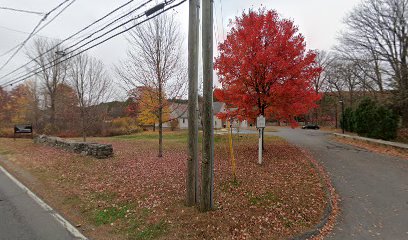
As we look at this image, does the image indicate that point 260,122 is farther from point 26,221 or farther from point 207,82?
point 26,221

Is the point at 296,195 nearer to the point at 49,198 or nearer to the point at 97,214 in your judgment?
the point at 97,214

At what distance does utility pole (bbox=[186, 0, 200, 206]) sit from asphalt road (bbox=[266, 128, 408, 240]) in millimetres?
3214

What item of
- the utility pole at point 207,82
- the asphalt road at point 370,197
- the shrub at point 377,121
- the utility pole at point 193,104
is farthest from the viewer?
the shrub at point 377,121

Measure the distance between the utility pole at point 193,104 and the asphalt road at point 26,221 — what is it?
270 centimetres

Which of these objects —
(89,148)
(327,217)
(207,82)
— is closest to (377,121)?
(327,217)

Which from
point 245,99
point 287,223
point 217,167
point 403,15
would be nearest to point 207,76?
point 287,223

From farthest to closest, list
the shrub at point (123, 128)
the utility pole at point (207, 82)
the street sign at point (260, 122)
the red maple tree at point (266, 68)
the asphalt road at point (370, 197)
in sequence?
the shrub at point (123, 128) → the red maple tree at point (266, 68) → the street sign at point (260, 122) → the asphalt road at point (370, 197) → the utility pole at point (207, 82)

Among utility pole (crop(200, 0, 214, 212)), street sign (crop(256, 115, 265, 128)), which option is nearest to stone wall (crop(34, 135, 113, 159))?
street sign (crop(256, 115, 265, 128))

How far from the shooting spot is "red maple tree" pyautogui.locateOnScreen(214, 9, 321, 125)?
11148 millimetres

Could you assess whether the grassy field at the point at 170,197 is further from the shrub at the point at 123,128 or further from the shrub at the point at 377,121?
the shrub at the point at 123,128

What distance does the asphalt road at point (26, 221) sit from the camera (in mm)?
4926

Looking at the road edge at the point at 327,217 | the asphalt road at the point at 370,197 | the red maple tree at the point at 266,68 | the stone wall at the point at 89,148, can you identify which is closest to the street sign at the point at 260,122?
the red maple tree at the point at 266,68

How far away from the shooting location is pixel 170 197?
6.69 m

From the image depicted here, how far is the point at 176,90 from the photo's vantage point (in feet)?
42.0
